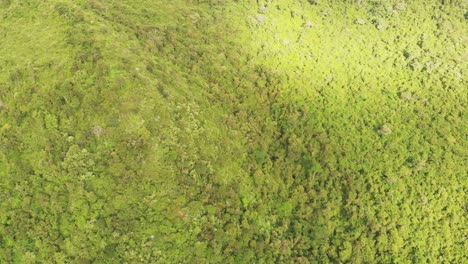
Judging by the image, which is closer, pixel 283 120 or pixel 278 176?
pixel 278 176

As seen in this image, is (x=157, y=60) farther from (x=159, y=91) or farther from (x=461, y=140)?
(x=461, y=140)

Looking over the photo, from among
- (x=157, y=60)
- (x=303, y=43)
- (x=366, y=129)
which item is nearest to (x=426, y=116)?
(x=366, y=129)

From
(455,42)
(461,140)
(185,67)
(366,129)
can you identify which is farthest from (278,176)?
(455,42)

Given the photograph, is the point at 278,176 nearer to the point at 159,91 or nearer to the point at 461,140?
the point at 159,91

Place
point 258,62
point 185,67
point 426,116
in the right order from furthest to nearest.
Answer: point 258,62
point 426,116
point 185,67

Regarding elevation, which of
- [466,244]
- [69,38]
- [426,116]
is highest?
[69,38]

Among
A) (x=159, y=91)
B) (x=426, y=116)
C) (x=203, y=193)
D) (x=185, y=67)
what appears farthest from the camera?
(x=426, y=116)

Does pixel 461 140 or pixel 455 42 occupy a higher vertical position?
pixel 455 42
